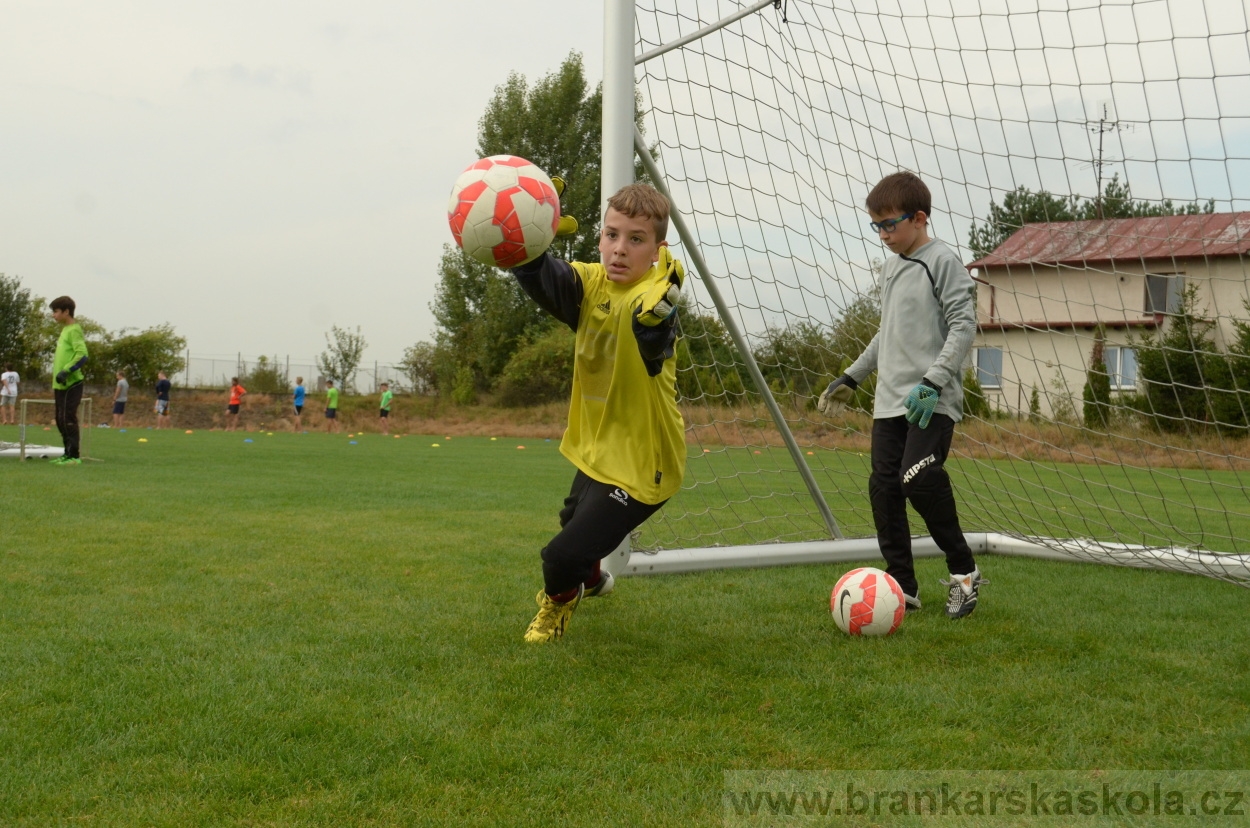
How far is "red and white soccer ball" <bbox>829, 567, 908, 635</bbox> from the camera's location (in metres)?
3.58

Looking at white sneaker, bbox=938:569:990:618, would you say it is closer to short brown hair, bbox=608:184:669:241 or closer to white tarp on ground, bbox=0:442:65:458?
short brown hair, bbox=608:184:669:241

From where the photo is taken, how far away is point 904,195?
4.05 metres

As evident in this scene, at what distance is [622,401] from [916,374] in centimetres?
132

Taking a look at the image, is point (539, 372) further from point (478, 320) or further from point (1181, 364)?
point (1181, 364)

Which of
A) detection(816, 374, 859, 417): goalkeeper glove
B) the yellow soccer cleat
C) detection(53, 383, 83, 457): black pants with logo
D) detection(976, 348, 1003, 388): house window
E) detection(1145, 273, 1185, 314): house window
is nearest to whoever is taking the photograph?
the yellow soccer cleat

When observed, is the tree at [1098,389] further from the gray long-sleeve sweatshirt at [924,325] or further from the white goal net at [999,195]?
the gray long-sleeve sweatshirt at [924,325]

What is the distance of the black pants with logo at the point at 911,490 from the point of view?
154 inches

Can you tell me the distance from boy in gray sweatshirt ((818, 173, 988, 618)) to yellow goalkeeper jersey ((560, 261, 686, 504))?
105 cm

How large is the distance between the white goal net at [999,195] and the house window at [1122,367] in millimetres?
51

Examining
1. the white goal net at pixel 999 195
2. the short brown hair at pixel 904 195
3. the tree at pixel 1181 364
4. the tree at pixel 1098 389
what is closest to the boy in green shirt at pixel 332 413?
the white goal net at pixel 999 195

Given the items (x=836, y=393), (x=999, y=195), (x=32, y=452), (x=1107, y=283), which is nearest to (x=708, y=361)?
(x=836, y=393)

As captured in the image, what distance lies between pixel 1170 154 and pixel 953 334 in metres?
1.70

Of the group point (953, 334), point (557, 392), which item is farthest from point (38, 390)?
point (953, 334)

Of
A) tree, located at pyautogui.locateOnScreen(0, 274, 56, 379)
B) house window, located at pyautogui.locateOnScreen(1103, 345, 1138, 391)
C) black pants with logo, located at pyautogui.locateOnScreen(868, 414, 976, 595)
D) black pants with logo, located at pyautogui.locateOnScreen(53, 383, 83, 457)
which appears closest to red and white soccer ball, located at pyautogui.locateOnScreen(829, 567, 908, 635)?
black pants with logo, located at pyautogui.locateOnScreen(868, 414, 976, 595)
